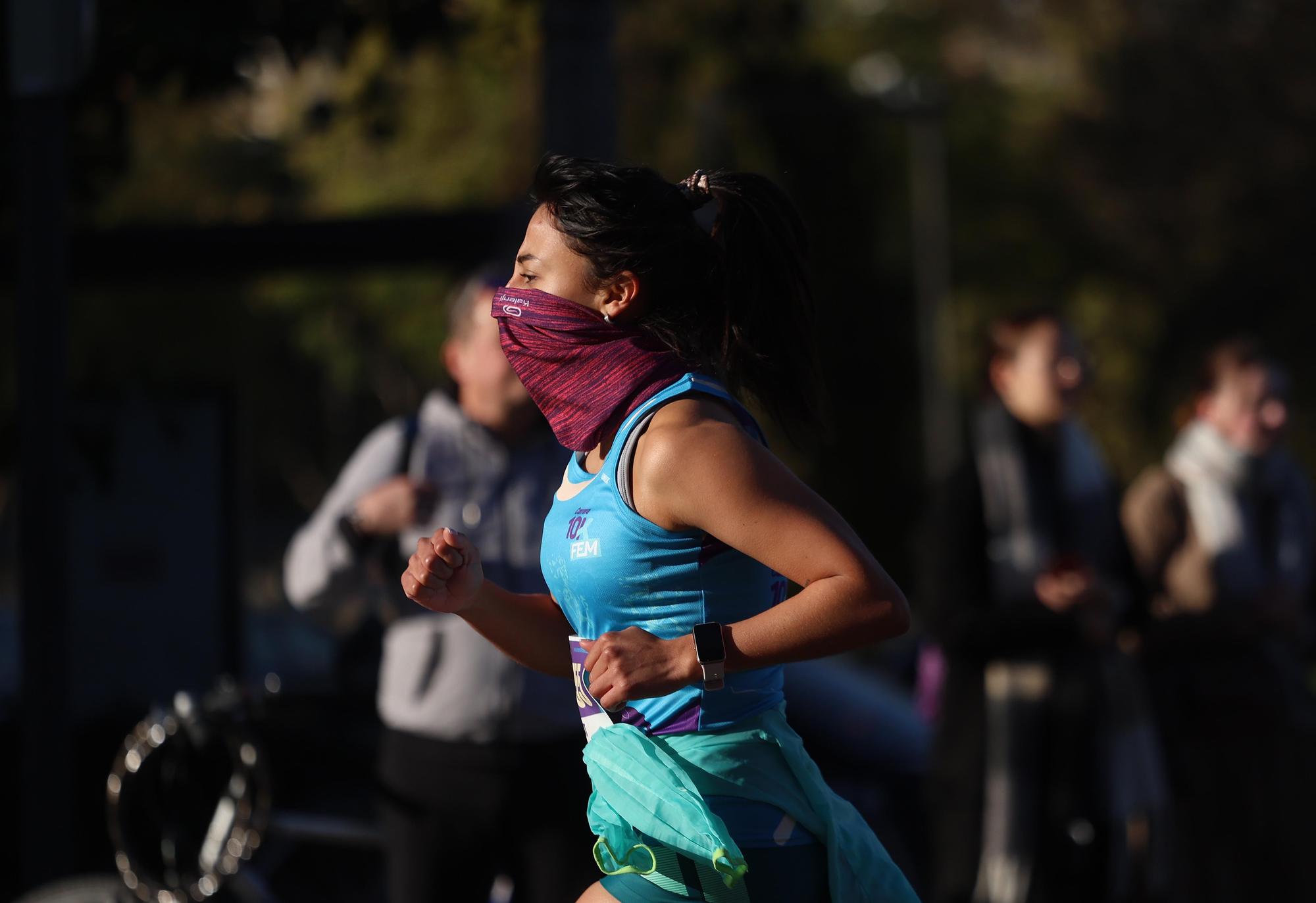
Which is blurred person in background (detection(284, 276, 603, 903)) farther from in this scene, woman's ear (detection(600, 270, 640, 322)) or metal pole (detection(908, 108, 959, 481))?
metal pole (detection(908, 108, 959, 481))

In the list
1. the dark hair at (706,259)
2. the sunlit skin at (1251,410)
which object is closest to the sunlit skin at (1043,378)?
the sunlit skin at (1251,410)

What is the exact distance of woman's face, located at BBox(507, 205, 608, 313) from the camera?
Result: 258cm

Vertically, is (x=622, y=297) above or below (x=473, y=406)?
above

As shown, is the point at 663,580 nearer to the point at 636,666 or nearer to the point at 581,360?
the point at 636,666

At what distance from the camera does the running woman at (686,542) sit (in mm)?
2363

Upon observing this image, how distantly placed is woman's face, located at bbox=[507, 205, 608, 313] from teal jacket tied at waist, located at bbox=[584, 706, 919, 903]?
0.61m

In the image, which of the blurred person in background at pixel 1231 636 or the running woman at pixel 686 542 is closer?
the running woman at pixel 686 542

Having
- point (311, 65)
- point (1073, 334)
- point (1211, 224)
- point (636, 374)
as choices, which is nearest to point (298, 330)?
point (1211, 224)

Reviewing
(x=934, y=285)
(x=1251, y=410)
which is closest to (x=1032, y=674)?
(x=1251, y=410)

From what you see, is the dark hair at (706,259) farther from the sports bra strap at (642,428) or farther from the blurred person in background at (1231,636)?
the blurred person in background at (1231,636)

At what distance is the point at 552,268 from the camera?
260cm

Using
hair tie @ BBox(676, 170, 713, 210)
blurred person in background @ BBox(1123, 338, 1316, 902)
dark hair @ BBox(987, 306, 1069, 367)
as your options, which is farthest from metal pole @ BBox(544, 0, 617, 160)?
hair tie @ BBox(676, 170, 713, 210)

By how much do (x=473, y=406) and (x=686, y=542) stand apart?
1.65m

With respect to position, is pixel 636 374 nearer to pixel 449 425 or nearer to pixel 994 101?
pixel 449 425
